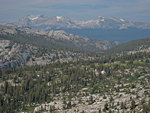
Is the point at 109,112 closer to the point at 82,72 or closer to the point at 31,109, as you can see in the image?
the point at 31,109

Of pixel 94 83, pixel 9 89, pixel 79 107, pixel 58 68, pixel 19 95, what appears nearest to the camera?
pixel 79 107

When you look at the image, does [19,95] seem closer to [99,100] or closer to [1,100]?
[1,100]

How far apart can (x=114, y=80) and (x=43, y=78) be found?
50.6 meters

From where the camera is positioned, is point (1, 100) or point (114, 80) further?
point (114, 80)

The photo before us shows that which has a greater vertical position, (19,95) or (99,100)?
(99,100)

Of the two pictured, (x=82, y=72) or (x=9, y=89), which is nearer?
(x=9, y=89)

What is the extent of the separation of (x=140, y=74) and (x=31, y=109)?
79.6 metres

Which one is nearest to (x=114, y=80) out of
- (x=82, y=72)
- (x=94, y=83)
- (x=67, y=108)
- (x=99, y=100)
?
(x=94, y=83)

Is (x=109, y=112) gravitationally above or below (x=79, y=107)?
above

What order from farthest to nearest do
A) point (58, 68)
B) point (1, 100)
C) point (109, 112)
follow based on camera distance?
point (58, 68), point (1, 100), point (109, 112)

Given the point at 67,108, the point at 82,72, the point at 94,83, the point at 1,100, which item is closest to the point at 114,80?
the point at 94,83

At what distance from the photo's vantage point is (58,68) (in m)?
198

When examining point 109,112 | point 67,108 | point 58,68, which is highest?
point 109,112

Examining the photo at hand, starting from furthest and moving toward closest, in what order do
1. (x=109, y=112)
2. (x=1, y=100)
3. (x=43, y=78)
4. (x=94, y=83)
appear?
1. (x=43, y=78)
2. (x=94, y=83)
3. (x=1, y=100)
4. (x=109, y=112)
